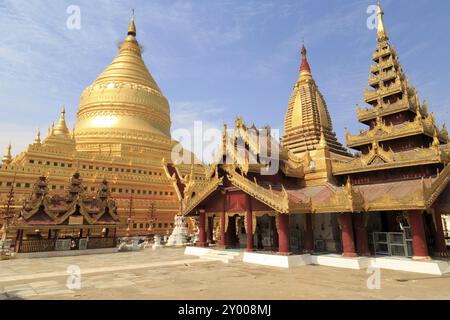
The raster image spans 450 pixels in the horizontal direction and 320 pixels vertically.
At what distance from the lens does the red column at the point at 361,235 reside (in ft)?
48.8

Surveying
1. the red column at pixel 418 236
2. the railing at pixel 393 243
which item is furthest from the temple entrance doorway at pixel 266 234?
the red column at pixel 418 236

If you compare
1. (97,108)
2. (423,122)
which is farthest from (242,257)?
(97,108)

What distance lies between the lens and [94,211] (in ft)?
77.9

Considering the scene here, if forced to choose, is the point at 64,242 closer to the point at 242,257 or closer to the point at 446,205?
the point at 242,257

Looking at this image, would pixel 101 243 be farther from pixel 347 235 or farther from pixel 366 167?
pixel 366 167

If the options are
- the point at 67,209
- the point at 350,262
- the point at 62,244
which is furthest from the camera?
the point at 67,209

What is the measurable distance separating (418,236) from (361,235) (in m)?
2.77

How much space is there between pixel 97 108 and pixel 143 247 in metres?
28.2

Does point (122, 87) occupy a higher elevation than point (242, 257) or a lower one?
higher

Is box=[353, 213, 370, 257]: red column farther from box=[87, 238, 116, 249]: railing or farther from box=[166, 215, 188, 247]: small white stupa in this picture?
box=[87, 238, 116, 249]: railing

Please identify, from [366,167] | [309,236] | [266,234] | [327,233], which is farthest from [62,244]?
[366,167]

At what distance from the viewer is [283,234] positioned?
15180 millimetres

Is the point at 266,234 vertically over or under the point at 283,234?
under
